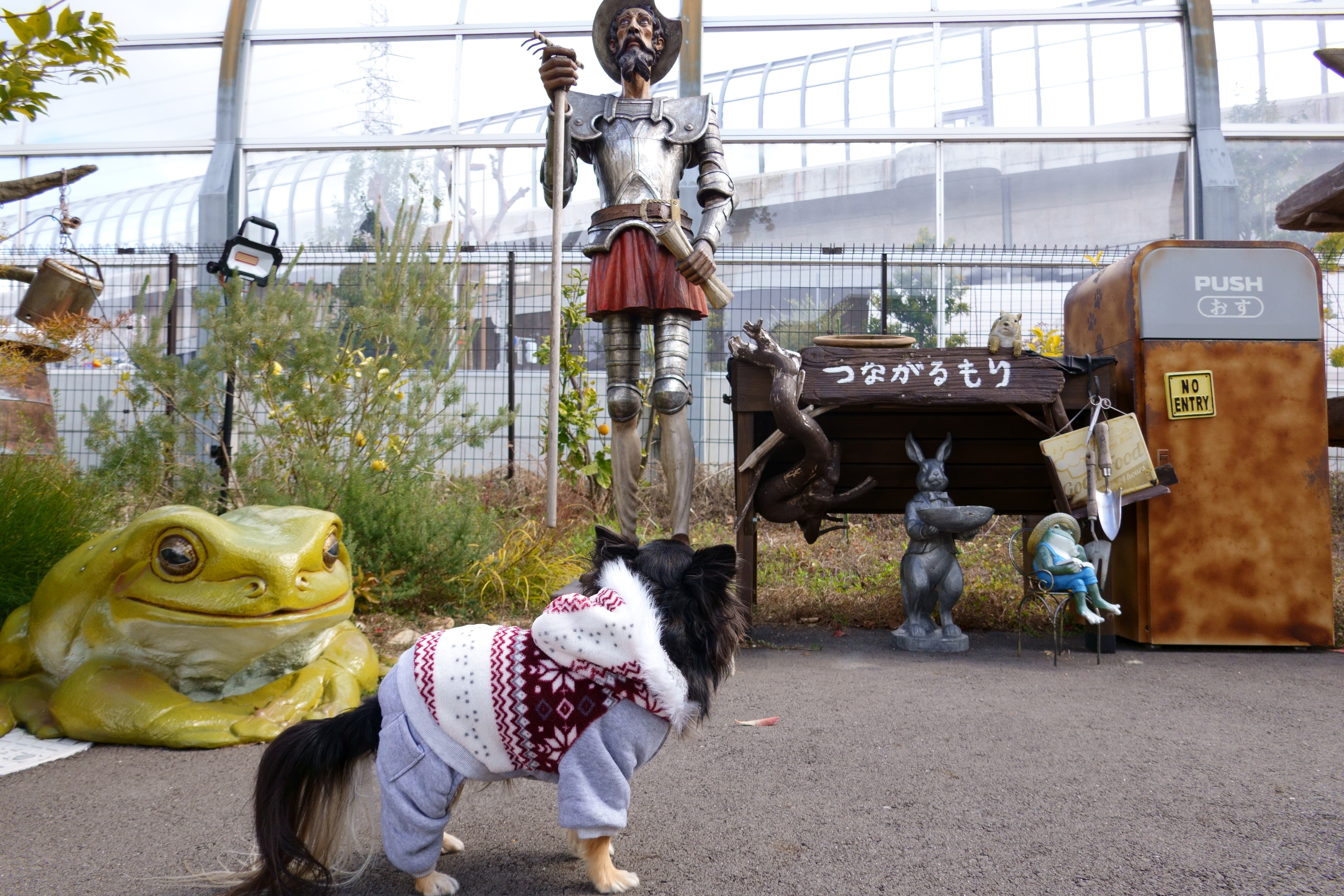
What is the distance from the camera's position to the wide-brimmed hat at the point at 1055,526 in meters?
3.65

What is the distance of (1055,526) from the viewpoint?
3639mm

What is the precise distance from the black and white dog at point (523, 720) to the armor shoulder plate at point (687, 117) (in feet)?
9.50

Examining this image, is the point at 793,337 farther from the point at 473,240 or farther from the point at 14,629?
the point at 14,629

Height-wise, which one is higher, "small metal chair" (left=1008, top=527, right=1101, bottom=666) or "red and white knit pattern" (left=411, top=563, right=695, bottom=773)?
"red and white knit pattern" (left=411, top=563, right=695, bottom=773)

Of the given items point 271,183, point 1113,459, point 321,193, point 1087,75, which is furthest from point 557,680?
point 1087,75

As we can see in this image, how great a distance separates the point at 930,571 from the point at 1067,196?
5.70 metres

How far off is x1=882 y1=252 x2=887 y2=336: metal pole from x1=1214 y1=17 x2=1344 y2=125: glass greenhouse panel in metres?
3.78

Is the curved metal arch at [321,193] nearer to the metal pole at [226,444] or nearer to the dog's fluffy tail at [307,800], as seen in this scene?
the metal pole at [226,444]

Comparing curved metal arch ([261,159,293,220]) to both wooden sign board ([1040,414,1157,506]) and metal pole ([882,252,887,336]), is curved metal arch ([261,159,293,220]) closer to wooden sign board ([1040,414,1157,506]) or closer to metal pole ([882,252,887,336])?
metal pole ([882,252,887,336])

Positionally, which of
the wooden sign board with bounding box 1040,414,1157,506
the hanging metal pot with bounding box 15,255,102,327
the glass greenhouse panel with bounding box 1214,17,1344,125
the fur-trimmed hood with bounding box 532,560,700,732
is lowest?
the fur-trimmed hood with bounding box 532,560,700,732

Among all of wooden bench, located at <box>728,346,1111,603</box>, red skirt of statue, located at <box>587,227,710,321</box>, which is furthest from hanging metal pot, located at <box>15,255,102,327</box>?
wooden bench, located at <box>728,346,1111,603</box>

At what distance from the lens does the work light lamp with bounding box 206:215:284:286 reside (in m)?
4.36

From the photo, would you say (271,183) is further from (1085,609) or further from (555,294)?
(1085,609)

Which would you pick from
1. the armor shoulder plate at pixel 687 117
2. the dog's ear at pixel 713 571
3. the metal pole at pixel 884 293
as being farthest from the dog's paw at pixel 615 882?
the metal pole at pixel 884 293
